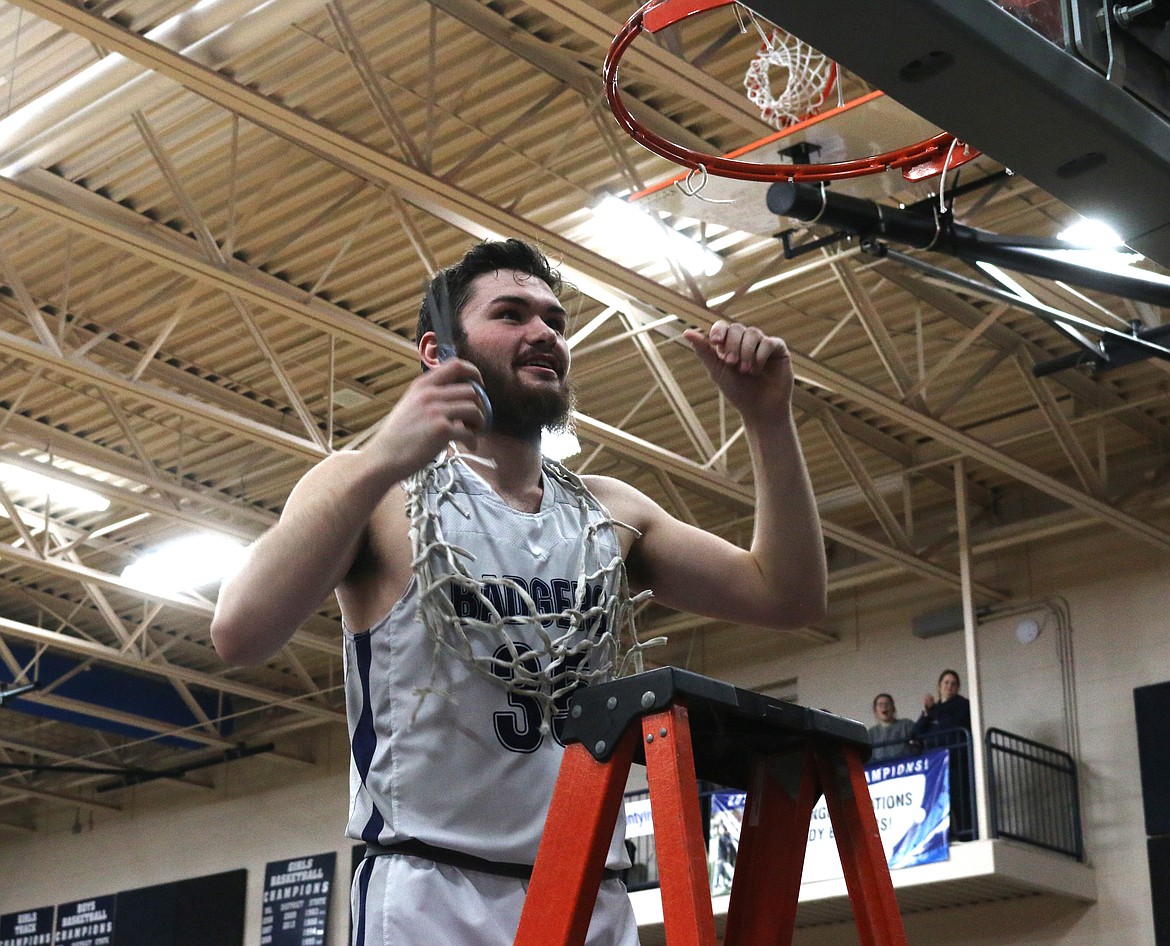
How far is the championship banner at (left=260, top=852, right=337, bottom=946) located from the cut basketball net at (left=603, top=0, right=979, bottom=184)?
16650 millimetres

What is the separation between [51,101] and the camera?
9859 mm

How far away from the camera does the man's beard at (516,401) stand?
2.71 metres

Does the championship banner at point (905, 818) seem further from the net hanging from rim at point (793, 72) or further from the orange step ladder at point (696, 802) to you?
the orange step ladder at point (696, 802)

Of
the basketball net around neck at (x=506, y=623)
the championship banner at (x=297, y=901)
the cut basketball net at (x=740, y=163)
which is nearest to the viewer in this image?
the basketball net around neck at (x=506, y=623)

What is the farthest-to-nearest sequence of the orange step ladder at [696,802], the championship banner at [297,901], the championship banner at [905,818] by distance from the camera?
the championship banner at [297,901], the championship banner at [905,818], the orange step ladder at [696,802]

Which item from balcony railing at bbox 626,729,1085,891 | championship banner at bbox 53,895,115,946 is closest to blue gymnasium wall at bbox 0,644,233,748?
championship banner at bbox 53,895,115,946

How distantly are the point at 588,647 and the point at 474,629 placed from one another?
201mm

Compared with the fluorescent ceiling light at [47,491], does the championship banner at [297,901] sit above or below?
below

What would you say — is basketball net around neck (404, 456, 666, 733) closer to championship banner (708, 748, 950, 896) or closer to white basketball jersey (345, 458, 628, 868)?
white basketball jersey (345, 458, 628, 868)

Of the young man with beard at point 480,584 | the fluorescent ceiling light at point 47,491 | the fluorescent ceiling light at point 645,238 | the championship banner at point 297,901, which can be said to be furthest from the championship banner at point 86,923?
the young man with beard at point 480,584

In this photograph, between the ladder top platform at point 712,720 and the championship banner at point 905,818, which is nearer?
the ladder top platform at point 712,720

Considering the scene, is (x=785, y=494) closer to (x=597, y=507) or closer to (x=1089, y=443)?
(x=597, y=507)

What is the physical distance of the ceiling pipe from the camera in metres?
9.08

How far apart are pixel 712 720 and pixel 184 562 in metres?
14.4
